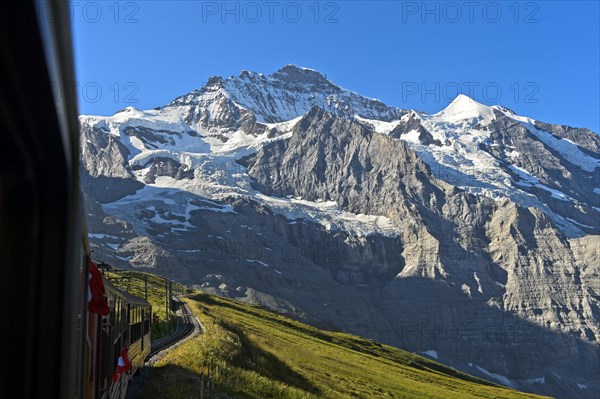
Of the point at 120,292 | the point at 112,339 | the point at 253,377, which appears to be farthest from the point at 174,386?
the point at 112,339

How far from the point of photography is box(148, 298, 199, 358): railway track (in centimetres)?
5112

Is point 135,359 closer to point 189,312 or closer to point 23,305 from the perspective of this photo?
point 23,305

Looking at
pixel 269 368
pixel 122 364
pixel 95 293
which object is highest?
pixel 95 293

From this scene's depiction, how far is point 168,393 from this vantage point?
90.1 feet

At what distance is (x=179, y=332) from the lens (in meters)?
68.9

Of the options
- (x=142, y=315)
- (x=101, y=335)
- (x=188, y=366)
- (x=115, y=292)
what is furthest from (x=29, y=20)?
(x=188, y=366)

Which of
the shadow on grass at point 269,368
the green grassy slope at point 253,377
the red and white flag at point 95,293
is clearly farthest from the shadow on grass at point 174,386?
the red and white flag at point 95,293

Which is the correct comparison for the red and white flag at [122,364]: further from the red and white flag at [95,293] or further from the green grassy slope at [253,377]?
the red and white flag at [95,293]

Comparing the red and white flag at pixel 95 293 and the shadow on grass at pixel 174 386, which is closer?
the red and white flag at pixel 95 293

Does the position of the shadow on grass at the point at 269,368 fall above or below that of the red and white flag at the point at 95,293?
below

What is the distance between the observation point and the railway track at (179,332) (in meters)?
51.1

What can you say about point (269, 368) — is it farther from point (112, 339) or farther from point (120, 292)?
point (112, 339)

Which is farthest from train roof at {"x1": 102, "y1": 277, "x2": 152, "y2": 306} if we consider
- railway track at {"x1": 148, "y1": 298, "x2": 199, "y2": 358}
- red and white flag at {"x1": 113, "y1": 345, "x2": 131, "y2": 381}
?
railway track at {"x1": 148, "y1": 298, "x2": 199, "y2": 358}

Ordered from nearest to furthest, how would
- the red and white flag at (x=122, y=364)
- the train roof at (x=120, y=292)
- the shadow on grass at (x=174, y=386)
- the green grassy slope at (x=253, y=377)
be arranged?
the train roof at (x=120, y=292) < the red and white flag at (x=122, y=364) < the shadow on grass at (x=174, y=386) < the green grassy slope at (x=253, y=377)
